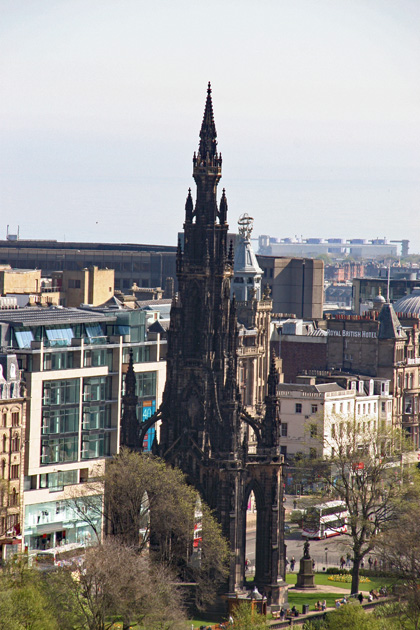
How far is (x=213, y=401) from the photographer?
6319 inches

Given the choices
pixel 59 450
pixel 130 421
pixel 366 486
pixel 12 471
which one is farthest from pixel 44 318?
pixel 366 486

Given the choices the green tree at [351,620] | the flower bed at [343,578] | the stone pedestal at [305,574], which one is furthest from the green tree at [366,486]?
the green tree at [351,620]

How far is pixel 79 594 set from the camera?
14238 cm

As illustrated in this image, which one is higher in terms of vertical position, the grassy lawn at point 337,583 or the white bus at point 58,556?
the white bus at point 58,556

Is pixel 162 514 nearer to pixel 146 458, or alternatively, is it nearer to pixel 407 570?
pixel 146 458

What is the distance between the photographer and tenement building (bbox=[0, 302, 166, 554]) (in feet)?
591

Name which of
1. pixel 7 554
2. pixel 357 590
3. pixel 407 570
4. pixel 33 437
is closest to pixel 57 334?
pixel 33 437

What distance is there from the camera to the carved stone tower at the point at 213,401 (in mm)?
159375

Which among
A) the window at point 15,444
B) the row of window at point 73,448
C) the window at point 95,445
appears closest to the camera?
the window at point 15,444

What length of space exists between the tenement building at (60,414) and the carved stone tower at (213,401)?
1773 centimetres

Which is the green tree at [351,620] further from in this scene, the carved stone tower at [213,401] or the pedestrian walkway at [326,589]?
the pedestrian walkway at [326,589]

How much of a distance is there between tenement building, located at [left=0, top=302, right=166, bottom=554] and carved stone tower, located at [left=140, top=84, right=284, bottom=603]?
58.2 ft

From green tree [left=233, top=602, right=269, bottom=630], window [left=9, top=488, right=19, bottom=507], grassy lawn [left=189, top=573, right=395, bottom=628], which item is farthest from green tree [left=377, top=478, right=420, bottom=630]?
window [left=9, top=488, right=19, bottom=507]

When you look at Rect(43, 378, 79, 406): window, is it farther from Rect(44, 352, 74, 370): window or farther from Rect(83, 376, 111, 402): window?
Rect(83, 376, 111, 402): window
